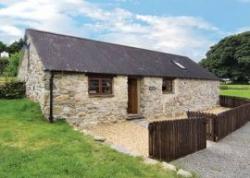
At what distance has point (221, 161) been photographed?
8.84 m

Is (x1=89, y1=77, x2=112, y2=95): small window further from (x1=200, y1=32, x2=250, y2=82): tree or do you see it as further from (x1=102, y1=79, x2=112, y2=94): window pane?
(x1=200, y1=32, x2=250, y2=82): tree

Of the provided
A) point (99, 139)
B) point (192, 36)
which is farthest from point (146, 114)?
point (192, 36)

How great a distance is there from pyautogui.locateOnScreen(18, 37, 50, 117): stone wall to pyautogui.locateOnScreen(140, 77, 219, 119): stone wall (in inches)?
250

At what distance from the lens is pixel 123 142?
10477mm

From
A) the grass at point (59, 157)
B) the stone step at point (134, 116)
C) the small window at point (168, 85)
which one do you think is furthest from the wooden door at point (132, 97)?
the grass at point (59, 157)

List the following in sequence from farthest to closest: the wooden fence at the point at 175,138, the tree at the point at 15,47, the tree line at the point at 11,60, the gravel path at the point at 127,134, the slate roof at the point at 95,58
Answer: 1. the tree at the point at 15,47
2. the tree line at the point at 11,60
3. the slate roof at the point at 95,58
4. the gravel path at the point at 127,134
5. the wooden fence at the point at 175,138

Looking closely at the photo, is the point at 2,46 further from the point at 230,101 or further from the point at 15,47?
the point at 230,101

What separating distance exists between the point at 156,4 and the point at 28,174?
13.6m

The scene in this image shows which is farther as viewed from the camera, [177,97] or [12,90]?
[177,97]

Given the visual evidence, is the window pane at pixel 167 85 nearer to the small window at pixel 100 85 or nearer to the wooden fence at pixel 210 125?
the small window at pixel 100 85

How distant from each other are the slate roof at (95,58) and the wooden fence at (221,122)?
512 cm

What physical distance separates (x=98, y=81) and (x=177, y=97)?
24.2 feet

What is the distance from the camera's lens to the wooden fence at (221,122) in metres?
12.0

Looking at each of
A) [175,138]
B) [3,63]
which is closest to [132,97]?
[175,138]
